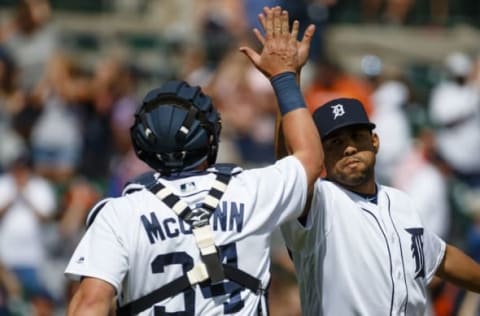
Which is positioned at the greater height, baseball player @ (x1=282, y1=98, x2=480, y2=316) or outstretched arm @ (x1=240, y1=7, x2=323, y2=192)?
outstretched arm @ (x1=240, y1=7, x2=323, y2=192)

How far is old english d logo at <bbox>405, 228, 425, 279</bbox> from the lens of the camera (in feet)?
18.9

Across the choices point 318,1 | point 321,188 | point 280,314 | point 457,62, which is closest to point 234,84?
point 318,1

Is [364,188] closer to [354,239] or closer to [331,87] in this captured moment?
[354,239]

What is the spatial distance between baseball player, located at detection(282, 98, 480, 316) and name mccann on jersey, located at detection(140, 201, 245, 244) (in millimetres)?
→ 474

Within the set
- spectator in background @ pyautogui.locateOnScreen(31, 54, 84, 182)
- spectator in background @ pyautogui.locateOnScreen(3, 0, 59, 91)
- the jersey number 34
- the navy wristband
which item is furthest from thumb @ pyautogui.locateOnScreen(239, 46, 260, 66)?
spectator in background @ pyautogui.locateOnScreen(3, 0, 59, 91)

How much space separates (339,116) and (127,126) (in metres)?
8.05

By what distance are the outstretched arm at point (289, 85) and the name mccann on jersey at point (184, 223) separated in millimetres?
340

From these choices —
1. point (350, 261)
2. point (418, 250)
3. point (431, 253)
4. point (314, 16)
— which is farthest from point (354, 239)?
point (314, 16)

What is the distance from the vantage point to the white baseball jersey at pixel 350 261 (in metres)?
5.60

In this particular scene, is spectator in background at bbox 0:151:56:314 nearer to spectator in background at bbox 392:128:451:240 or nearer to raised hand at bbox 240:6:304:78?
spectator in background at bbox 392:128:451:240

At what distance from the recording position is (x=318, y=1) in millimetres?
14367

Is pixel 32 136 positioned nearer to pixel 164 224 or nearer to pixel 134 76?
pixel 134 76

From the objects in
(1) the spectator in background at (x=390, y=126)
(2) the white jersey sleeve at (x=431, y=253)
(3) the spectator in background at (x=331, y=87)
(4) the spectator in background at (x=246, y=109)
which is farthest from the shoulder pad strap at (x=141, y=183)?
(4) the spectator in background at (x=246, y=109)

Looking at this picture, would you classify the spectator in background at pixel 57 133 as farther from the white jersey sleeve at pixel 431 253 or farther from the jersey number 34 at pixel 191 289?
the jersey number 34 at pixel 191 289
